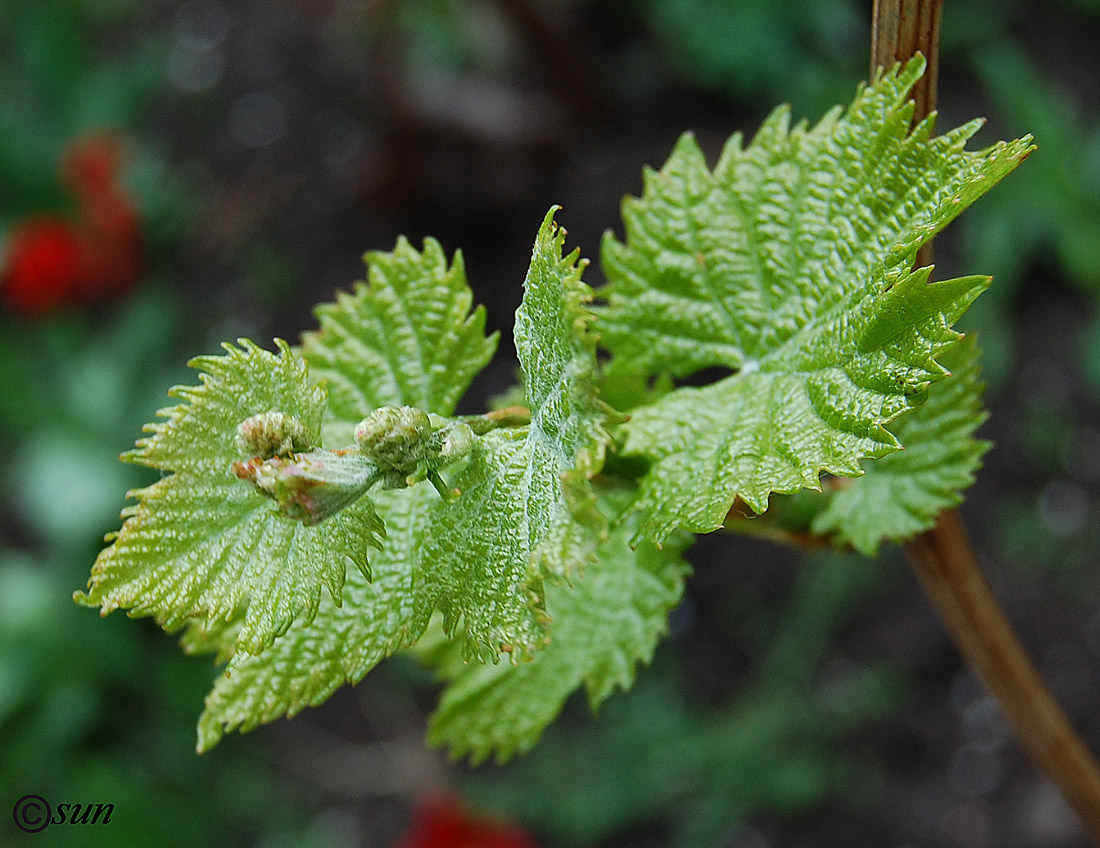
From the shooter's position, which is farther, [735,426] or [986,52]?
[986,52]

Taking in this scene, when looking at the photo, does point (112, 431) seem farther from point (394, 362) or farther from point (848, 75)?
point (394, 362)

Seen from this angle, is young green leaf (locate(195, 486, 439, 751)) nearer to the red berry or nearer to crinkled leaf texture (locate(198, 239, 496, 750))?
crinkled leaf texture (locate(198, 239, 496, 750))

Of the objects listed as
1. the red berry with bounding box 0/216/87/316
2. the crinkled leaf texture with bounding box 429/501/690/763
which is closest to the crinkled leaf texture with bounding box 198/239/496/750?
the crinkled leaf texture with bounding box 429/501/690/763

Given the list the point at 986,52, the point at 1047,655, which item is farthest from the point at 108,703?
the point at 986,52

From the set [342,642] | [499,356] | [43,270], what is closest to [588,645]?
[342,642]

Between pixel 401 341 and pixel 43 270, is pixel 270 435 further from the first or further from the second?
pixel 43 270

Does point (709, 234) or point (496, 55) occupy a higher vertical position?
point (496, 55)
